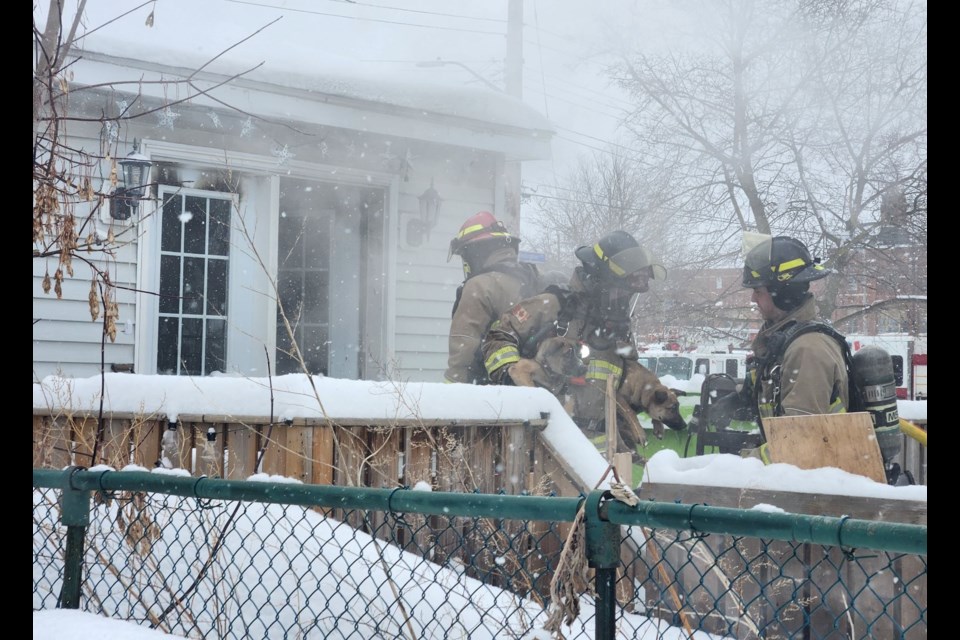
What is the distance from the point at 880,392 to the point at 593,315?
5.94ft

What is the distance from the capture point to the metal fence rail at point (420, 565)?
1.97 metres

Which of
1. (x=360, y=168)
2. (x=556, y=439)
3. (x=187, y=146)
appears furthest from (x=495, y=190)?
(x=556, y=439)

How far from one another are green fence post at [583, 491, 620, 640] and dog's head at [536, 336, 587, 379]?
391 cm

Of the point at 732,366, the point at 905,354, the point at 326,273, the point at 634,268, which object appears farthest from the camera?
the point at 732,366

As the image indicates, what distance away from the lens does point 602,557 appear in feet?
6.45

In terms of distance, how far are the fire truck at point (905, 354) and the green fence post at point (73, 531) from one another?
1066 cm

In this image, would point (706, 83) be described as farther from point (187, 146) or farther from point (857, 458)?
point (857, 458)

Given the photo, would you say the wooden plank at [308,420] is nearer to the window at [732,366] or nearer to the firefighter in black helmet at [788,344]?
the firefighter in black helmet at [788,344]

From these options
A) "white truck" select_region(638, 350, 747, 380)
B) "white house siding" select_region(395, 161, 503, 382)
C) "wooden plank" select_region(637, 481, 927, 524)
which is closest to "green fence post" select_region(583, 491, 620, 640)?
"wooden plank" select_region(637, 481, 927, 524)

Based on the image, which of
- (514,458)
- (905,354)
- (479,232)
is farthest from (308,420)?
(905,354)

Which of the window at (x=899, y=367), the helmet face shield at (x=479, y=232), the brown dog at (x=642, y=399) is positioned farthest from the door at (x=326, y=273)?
the window at (x=899, y=367)

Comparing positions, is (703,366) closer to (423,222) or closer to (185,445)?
(423,222)

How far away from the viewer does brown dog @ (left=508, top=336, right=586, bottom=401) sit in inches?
227

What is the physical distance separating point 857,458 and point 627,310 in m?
2.40
